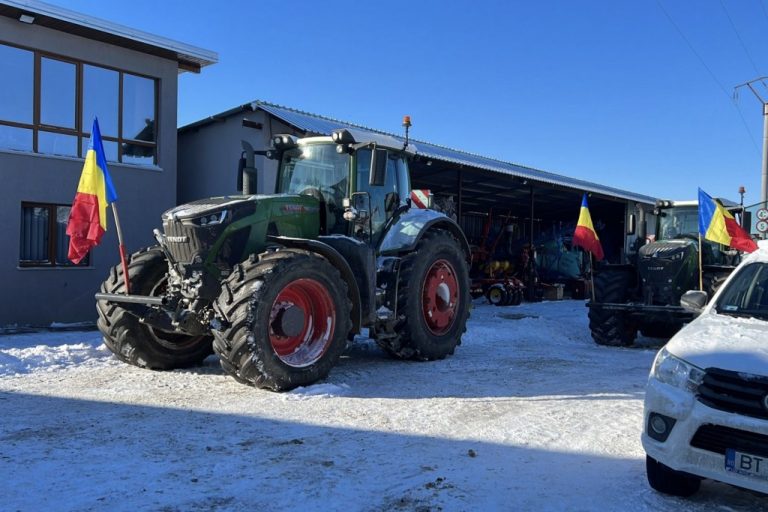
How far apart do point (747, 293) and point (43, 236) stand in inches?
449

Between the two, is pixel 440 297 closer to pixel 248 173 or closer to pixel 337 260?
pixel 337 260

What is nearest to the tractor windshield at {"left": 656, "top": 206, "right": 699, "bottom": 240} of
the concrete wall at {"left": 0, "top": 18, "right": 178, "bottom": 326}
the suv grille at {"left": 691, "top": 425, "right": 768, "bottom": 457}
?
the suv grille at {"left": 691, "top": 425, "right": 768, "bottom": 457}

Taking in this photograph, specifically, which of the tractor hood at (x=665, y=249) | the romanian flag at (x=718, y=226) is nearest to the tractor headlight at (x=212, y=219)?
the tractor hood at (x=665, y=249)

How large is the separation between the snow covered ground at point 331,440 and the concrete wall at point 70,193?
4189mm

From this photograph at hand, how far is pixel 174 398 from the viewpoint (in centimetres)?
580

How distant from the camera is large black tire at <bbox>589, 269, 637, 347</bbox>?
10352 millimetres

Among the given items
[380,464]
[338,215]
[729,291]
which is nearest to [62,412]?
[380,464]

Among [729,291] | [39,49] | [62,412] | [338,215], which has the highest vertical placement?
[39,49]

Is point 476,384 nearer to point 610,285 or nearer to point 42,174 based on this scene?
Answer: point 610,285

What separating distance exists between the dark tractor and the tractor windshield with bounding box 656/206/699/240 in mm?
485

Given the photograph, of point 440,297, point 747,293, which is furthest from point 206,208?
point 747,293

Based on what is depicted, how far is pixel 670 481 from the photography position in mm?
3650

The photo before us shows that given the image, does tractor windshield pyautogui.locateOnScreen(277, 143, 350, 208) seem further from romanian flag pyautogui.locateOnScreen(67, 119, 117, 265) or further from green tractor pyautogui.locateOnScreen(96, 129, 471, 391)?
romanian flag pyautogui.locateOnScreen(67, 119, 117, 265)

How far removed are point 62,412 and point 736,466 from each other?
16.1ft
